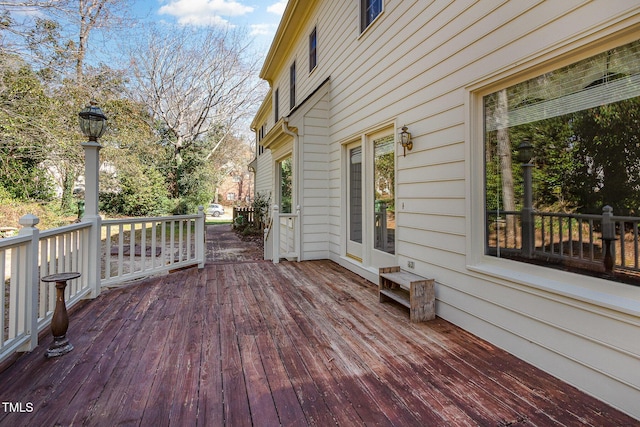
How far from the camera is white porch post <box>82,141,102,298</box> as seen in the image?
3.58 m

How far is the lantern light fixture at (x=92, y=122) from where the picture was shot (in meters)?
3.52

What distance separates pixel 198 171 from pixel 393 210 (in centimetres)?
1397

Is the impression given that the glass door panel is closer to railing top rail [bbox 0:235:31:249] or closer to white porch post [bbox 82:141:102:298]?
white porch post [bbox 82:141:102:298]

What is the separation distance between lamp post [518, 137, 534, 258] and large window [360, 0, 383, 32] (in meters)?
3.11

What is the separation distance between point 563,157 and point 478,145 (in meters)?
0.65

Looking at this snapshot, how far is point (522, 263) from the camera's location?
2.41m

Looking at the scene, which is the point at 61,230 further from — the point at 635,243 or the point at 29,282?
the point at 635,243

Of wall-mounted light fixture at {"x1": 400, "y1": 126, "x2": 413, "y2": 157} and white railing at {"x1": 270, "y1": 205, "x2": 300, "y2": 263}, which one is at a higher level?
wall-mounted light fixture at {"x1": 400, "y1": 126, "x2": 413, "y2": 157}

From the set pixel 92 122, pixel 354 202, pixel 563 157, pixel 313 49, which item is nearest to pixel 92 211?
pixel 92 122

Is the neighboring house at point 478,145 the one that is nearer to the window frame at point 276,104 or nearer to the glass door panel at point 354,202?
the glass door panel at point 354,202

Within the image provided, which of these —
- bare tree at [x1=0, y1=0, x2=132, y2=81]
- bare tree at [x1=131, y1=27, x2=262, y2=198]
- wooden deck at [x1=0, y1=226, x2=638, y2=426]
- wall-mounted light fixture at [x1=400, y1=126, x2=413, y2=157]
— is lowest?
wooden deck at [x1=0, y1=226, x2=638, y2=426]

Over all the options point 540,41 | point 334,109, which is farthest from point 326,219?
point 540,41

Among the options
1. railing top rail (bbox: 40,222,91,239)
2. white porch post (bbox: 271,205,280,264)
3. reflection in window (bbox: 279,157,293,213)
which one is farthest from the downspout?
railing top rail (bbox: 40,222,91,239)

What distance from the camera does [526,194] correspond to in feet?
8.04
